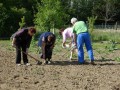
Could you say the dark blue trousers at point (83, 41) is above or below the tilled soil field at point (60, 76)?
above

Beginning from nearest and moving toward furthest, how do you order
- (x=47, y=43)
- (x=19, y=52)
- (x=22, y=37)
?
(x=22, y=37) → (x=19, y=52) → (x=47, y=43)

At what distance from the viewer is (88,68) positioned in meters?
11.3

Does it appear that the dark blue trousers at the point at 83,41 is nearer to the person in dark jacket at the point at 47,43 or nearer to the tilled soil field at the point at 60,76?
the tilled soil field at the point at 60,76

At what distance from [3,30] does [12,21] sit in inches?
67.0

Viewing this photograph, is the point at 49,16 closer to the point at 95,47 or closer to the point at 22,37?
the point at 95,47

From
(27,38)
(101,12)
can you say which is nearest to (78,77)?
(27,38)

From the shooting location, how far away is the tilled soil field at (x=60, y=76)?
8.20 metres

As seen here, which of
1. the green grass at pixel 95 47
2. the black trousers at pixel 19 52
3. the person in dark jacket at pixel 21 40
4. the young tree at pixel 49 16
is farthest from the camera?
the young tree at pixel 49 16

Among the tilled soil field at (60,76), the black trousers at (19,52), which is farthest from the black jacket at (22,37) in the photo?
the tilled soil field at (60,76)

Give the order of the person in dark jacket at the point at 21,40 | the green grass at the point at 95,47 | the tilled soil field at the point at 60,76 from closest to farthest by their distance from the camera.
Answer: the tilled soil field at the point at 60,76 < the person in dark jacket at the point at 21,40 < the green grass at the point at 95,47

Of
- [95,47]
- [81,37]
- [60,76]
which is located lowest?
[60,76]

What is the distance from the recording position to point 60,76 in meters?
9.59

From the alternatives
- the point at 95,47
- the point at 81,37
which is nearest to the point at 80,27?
the point at 81,37

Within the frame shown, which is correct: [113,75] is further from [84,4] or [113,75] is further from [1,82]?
[84,4]
